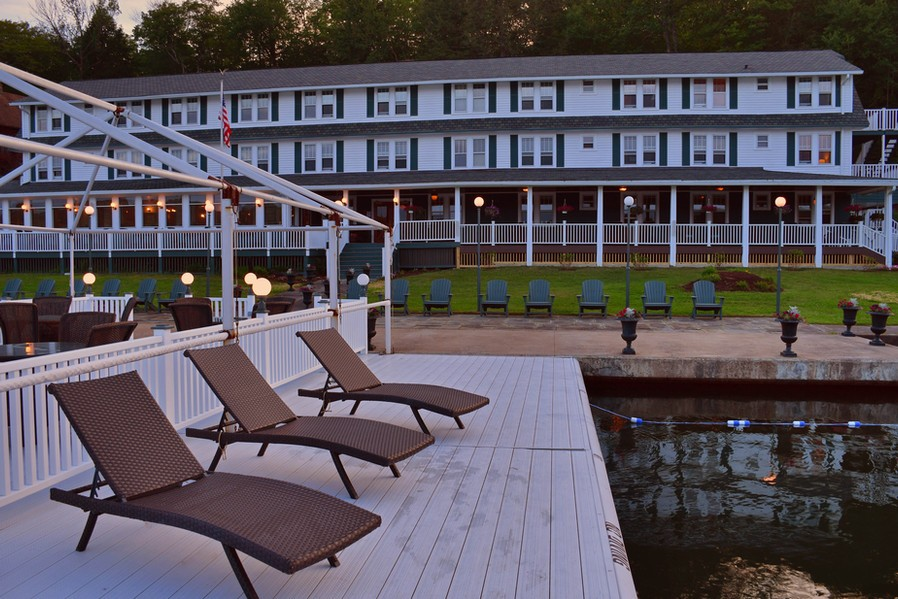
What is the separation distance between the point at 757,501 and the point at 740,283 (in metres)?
16.8

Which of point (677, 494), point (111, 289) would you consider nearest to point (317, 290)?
point (111, 289)

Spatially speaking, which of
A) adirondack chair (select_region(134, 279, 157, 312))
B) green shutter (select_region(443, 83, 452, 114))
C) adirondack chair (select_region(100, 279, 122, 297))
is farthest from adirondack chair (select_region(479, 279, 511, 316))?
green shutter (select_region(443, 83, 452, 114))

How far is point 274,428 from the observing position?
567 cm

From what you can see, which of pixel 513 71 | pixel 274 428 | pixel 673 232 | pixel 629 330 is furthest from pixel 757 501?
pixel 513 71

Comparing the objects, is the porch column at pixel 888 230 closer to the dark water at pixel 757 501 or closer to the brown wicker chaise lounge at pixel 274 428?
the dark water at pixel 757 501

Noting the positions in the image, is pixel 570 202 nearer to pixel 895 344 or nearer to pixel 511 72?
pixel 511 72

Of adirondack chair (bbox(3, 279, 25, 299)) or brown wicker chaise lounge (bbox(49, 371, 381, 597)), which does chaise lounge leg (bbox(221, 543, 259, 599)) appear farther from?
adirondack chair (bbox(3, 279, 25, 299))

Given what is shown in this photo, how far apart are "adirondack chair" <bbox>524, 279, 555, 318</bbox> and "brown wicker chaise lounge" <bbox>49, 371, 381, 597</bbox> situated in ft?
50.2

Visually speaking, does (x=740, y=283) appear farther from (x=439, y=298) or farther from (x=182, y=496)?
(x=182, y=496)

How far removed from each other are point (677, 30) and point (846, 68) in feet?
80.7

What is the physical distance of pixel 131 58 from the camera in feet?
206

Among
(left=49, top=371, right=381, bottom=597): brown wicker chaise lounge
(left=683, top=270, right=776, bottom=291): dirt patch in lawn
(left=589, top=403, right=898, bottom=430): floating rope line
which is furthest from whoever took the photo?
(left=683, top=270, right=776, bottom=291): dirt patch in lawn

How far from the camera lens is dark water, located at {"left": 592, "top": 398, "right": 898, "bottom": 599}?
6020mm

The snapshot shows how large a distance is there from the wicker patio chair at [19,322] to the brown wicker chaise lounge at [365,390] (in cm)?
454
